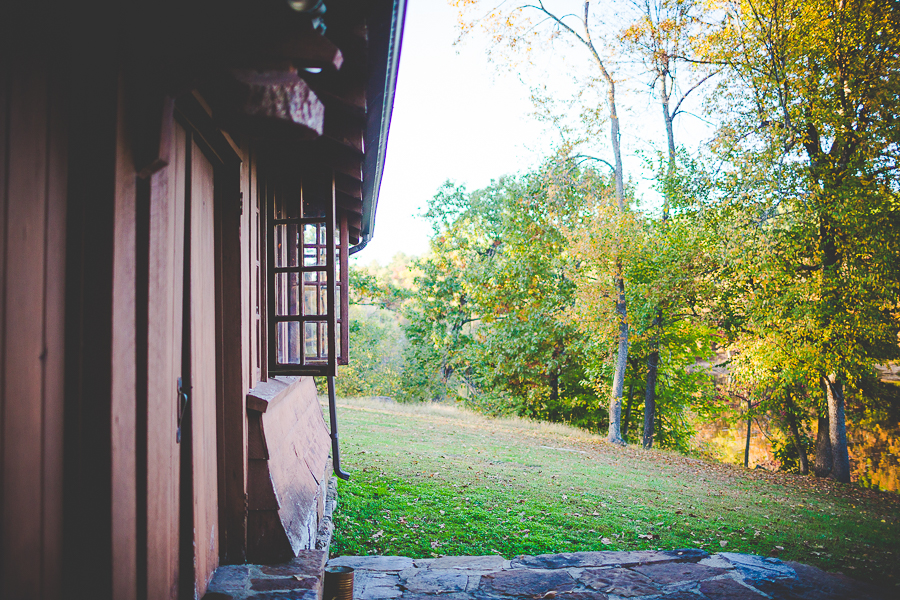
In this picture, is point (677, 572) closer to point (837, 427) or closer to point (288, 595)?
point (288, 595)

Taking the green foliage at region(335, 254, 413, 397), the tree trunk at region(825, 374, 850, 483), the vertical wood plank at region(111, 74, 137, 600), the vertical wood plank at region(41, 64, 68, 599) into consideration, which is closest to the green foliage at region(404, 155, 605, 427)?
the green foliage at region(335, 254, 413, 397)

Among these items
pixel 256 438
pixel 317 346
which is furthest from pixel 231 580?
pixel 317 346

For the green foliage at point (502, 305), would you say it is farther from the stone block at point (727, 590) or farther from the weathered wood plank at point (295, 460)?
the stone block at point (727, 590)

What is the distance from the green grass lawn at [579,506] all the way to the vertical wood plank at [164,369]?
Result: 2.40 m

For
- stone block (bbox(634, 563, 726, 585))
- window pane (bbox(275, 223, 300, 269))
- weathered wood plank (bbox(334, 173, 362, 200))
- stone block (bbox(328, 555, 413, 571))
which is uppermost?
weathered wood plank (bbox(334, 173, 362, 200))

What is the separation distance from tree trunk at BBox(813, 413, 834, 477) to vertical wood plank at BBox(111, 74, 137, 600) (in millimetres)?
13543

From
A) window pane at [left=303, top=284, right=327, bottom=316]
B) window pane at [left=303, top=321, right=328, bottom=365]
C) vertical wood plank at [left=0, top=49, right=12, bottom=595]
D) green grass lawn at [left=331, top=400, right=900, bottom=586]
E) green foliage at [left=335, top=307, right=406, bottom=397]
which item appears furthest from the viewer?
green foliage at [left=335, top=307, right=406, bottom=397]

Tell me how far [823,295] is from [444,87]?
79.6 ft

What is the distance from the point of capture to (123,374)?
1.61 meters

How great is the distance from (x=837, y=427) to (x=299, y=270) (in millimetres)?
11581

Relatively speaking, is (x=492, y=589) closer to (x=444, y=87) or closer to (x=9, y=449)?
(x=9, y=449)

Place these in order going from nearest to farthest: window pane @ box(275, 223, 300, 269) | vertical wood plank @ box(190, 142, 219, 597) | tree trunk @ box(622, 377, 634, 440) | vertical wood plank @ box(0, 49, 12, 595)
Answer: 1. vertical wood plank @ box(0, 49, 12, 595)
2. vertical wood plank @ box(190, 142, 219, 597)
3. window pane @ box(275, 223, 300, 269)
4. tree trunk @ box(622, 377, 634, 440)

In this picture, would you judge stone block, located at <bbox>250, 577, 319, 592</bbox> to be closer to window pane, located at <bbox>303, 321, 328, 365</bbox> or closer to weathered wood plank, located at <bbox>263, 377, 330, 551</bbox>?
weathered wood plank, located at <bbox>263, 377, 330, 551</bbox>

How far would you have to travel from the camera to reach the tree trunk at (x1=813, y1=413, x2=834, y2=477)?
11.5 m
